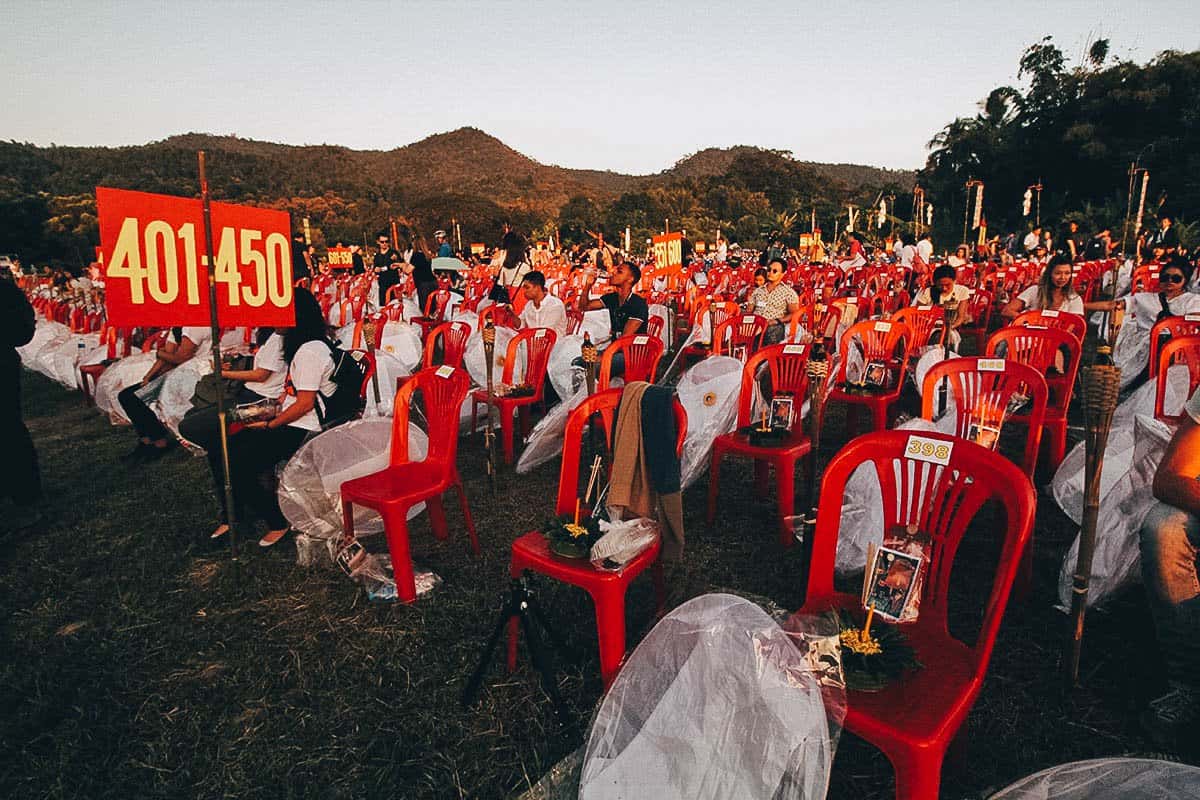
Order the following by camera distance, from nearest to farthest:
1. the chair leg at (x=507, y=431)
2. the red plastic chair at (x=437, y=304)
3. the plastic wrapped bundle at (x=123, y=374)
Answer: the chair leg at (x=507, y=431)
the plastic wrapped bundle at (x=123, y=374)
the red plastic chair at (x=437, y=304)

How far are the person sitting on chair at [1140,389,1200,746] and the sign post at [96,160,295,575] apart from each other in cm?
371

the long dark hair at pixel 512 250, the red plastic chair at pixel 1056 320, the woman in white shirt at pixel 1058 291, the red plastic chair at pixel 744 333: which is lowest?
the red plastic chair at pixel 744 333

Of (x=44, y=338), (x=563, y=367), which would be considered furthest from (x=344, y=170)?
(x=563, y=367)

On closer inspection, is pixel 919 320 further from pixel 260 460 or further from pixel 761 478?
pixel 260 460

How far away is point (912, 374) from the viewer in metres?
5.30

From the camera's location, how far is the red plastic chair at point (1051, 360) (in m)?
3.43

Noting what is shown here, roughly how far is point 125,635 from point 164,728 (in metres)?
0.85

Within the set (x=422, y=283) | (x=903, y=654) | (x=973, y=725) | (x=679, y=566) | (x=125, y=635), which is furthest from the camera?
(x=422, y=283)

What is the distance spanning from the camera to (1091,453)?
6.57ft

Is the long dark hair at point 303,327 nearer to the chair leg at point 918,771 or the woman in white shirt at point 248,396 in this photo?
the woman in white shirt at point 248,396

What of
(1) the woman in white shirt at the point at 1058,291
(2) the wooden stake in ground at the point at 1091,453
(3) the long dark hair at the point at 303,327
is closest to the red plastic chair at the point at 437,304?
(3) the long dark hair at the point at 303,327

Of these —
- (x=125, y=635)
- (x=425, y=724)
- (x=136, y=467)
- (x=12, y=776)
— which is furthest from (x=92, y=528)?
(x=425, y=724)

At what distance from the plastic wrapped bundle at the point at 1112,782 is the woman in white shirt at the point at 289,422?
3471mm

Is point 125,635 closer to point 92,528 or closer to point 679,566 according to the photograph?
point 92,528
